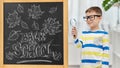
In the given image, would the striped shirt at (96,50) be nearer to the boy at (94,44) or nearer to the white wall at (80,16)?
the boy at (94,44)

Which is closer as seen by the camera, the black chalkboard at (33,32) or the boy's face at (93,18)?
the boy's face at (93,18)

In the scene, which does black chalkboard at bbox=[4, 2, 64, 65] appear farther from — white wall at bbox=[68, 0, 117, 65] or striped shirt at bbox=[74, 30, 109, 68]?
striped shirt at bbox=[74, 30, 109, 68]

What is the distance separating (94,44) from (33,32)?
0.81m

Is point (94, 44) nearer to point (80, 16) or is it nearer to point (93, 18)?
point (93, 18)

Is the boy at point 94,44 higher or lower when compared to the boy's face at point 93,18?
lower

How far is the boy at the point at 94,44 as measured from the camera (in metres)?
3.05

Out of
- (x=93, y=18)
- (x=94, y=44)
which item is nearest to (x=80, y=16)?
(x=93, y=18)

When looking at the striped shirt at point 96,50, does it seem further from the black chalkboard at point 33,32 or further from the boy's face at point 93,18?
the black chalkboard at point 33,32

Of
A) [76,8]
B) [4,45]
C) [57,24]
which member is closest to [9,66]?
[4,45]

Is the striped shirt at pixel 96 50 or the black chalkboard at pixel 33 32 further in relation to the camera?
the black chalkboard at pixel 33 32

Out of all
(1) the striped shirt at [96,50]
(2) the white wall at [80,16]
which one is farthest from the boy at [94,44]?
(2) the white wall at [80,16]

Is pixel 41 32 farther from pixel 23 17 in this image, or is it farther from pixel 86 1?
pixel 86 1

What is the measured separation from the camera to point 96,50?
10.1ft

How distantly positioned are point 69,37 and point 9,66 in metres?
0.83
